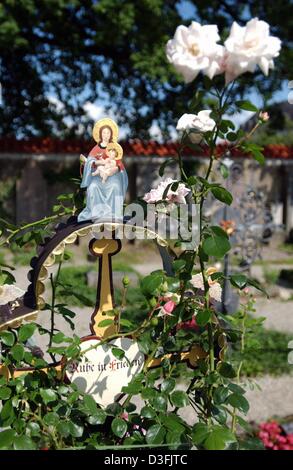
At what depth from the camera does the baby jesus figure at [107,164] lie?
180cm

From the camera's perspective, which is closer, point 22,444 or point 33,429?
point 22,444

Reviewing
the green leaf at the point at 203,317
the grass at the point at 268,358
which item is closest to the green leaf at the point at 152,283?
the green leaf at the point at 203,317

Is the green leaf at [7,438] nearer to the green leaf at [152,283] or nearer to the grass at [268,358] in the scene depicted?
the green leaf at [152,283]

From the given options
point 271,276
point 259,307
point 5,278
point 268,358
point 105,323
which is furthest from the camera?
point 271,276

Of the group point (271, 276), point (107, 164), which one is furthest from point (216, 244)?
point (271, 276)

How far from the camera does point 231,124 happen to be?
134 centimetres

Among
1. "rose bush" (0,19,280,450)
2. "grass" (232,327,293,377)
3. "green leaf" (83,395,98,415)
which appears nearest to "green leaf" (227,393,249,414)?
"rose bush" (0,19,280,450)

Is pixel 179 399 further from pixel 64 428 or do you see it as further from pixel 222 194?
pixel 222 194

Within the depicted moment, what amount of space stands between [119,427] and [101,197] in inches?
30.1

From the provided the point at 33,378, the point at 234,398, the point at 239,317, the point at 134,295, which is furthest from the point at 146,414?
the point at 134,295

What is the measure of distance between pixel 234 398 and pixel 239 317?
645 mm

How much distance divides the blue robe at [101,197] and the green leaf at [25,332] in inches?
16.4

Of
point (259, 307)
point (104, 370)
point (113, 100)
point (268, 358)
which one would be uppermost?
point (113, 100)

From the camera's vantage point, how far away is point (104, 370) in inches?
69.1
